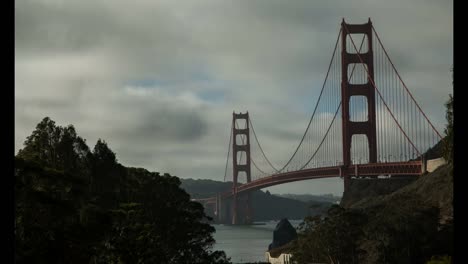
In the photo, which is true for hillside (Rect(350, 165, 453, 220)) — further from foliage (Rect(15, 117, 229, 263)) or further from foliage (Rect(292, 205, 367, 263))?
foliage (Rect(15, 117, 229, 263))

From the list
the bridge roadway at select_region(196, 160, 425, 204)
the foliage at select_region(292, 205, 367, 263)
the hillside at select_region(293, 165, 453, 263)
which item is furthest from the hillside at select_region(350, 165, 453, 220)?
the foliage at select_region(292, 205, 367, 263)

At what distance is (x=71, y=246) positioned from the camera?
28625 millimetres

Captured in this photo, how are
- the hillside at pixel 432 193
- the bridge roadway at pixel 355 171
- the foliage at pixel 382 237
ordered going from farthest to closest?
1. the bridge roadway at pixel 355 171
2. the hillside at pixel 432 193
3. the foliage at pixel 382 237

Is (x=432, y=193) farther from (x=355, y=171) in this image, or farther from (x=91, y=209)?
(x=91, y=209)

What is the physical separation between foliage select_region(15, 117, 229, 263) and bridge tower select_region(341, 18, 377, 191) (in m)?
65.4

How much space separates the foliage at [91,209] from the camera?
26.3 metres

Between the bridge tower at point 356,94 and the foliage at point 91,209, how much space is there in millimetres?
65421

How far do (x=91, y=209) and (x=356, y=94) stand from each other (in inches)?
3977

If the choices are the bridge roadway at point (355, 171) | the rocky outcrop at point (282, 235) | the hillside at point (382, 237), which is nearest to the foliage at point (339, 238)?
the hillside at point (382, 237)

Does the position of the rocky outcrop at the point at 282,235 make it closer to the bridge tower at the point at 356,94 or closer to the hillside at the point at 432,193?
the bridge tower at the point at 356,94

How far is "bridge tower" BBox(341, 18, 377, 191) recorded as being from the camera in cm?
11869

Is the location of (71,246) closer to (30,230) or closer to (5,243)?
(30,230)

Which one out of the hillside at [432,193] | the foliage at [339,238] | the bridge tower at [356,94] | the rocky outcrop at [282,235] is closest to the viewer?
the foliage at [339,238]
